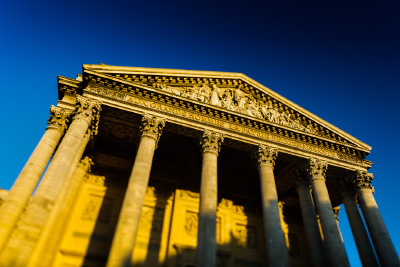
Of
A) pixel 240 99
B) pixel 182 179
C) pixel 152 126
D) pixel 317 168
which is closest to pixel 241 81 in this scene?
pixel 240 99

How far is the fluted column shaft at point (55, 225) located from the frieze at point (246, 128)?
10.5 ft

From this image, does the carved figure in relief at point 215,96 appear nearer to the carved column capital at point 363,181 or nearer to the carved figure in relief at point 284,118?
the carved figure in relief at point 284,118

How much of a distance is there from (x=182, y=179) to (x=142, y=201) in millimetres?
7244

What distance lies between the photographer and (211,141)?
14.8 meters

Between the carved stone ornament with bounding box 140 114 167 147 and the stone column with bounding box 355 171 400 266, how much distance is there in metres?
12.9

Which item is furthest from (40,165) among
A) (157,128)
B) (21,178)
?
(157,128)

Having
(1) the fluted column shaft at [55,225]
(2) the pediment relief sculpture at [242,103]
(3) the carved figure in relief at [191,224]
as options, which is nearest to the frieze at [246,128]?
(2) the pediment relief sculpture at [242,103]

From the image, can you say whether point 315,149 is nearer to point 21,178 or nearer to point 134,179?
point 134,179

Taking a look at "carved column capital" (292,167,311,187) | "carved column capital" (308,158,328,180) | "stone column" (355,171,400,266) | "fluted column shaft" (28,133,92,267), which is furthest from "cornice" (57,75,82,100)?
"stone column" (355,171,400,266)

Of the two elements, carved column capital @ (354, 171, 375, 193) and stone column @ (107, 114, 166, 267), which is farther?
carved column capital @ (354, 171, 375, 193)

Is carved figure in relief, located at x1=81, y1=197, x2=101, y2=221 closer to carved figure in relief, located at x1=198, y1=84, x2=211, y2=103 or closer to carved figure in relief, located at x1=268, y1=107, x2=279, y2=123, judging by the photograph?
carved figure in relief, located at x1=198, y1=84, x2=211, y2=103

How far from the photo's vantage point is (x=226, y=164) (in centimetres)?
2073

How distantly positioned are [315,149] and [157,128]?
33.4 feet

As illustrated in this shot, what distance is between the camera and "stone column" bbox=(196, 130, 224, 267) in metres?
10.9
